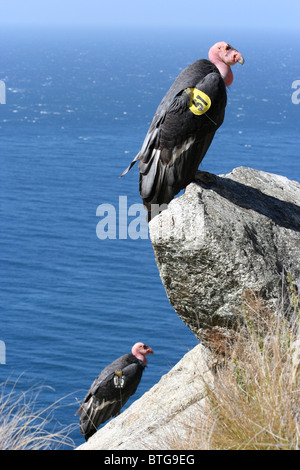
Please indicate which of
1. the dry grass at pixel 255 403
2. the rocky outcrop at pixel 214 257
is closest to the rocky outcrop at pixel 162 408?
the dry grass at pixel 255 403

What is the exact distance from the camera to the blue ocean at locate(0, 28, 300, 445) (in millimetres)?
55656

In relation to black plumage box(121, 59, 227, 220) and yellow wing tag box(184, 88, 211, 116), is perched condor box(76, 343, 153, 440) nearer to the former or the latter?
black plumage box(121, 59, 227, 220)

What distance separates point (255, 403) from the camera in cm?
605

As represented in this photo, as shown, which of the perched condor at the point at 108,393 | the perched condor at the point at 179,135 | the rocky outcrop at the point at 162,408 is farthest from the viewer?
the perched condor at the point at 108,393

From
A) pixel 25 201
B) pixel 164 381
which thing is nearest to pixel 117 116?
pixel 25 201

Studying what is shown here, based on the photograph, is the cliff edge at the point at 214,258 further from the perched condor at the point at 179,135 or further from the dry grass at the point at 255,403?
the dry grass at the point at 255,403

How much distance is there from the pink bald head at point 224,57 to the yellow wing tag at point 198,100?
2.04 feet

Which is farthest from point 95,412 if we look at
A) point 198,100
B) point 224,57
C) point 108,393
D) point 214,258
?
point 224,57

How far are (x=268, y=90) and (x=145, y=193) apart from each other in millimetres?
190545

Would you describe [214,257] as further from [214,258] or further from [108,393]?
[108,393]

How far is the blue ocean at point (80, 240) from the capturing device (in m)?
55.7

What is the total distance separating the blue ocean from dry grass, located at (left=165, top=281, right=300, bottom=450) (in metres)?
6.54

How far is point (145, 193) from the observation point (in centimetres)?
834
